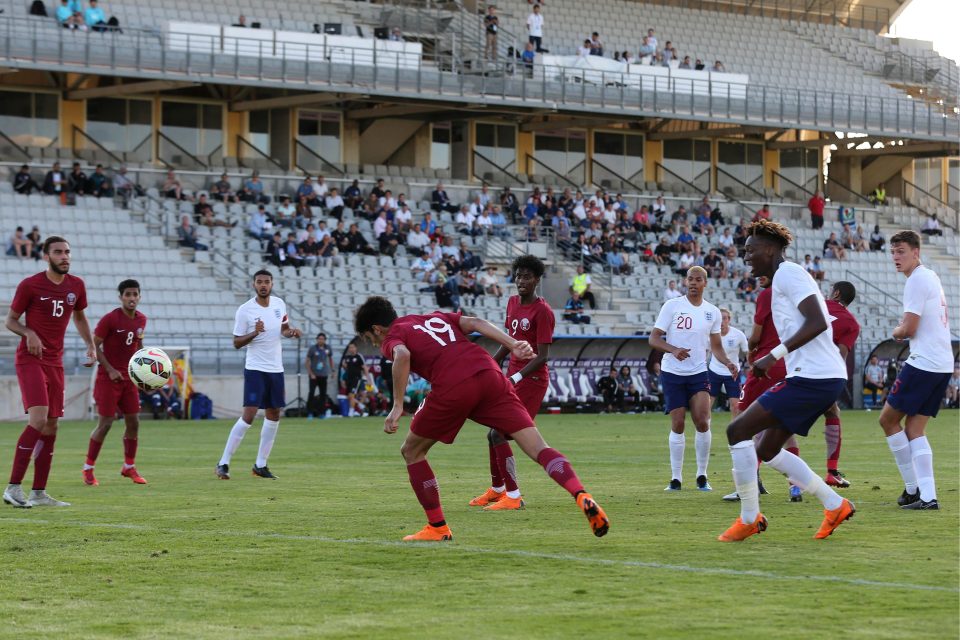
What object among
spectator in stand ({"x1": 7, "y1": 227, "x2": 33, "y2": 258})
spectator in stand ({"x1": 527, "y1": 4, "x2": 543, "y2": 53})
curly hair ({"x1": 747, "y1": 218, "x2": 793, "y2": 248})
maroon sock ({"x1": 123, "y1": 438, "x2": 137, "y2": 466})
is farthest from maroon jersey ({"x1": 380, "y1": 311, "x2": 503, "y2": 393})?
spectator in stand ({"x1": 527, "y1": 4, "x2": 543, "y2": 53})

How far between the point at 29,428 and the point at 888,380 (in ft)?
88.3

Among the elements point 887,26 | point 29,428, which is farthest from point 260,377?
point 887,26

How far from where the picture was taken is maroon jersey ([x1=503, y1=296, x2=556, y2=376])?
42.0ft

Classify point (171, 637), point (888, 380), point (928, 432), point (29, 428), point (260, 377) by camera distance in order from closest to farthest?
point (171, 637) < point (29, 428) < point (260, 377) < point (928, 432) < point (888, 380)

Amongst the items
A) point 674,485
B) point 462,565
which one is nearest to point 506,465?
point 674,485

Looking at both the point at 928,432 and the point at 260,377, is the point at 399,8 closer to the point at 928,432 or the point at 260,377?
the point at 928,432

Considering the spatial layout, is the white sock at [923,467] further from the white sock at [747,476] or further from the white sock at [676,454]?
the white sock at [676,454]

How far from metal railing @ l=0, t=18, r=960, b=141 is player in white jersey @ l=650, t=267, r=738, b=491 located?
26868 mm

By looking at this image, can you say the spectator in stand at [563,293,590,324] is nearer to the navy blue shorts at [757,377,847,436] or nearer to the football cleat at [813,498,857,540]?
the football cleat at [813,498,857,540]

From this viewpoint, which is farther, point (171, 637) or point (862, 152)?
point (862, 152)

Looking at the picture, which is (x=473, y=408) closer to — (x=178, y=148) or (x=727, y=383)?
(x=727, y=383)

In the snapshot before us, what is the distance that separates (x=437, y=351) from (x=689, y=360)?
497 cm

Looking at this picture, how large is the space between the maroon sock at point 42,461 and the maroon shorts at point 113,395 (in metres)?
2.61

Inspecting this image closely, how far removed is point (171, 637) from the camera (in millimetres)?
6867
